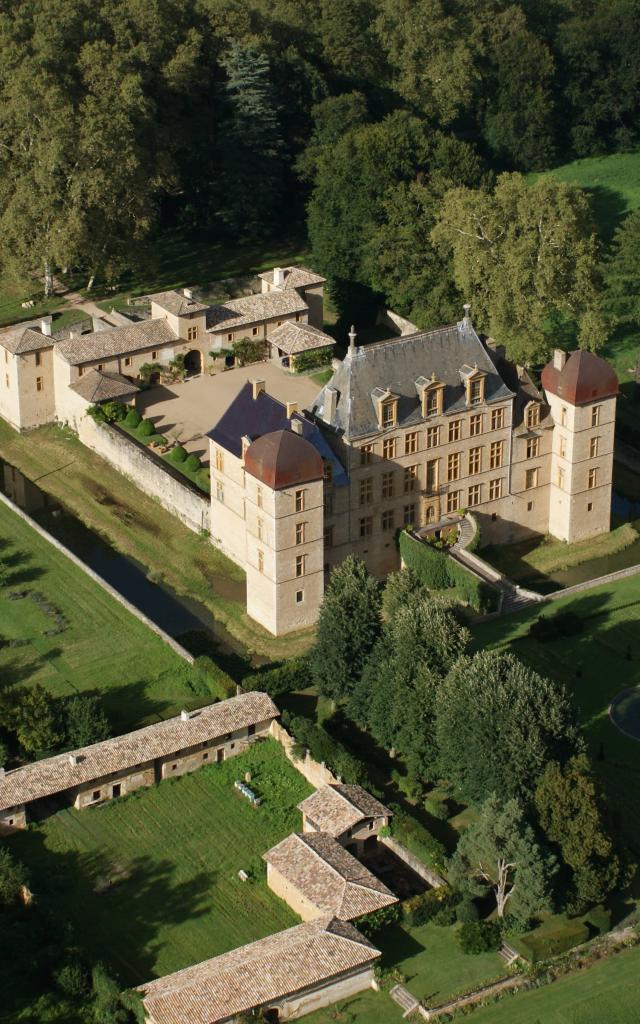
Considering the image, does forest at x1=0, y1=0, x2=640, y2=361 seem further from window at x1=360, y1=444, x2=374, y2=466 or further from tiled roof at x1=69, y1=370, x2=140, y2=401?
window at x1=360, y1=444, x2=374, y2=466

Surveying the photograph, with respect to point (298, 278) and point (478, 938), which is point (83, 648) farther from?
point (298, 278)

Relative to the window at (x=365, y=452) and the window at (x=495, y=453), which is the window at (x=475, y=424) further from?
the window at (x=365, y=452)

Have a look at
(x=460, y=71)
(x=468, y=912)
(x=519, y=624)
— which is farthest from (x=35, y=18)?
(x=468, y=912)

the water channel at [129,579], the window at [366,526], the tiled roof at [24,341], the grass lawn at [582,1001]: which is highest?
the tiled roof at [24,341]

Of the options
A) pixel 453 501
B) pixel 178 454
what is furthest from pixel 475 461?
pixel 178 454

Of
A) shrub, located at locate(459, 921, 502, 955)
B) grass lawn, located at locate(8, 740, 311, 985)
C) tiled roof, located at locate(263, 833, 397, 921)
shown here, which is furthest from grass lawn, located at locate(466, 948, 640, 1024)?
grass lawn, located at locate(8, 740, 311, 985)

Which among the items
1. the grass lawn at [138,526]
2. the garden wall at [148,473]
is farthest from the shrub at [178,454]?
the grass lawn at [138,526]
